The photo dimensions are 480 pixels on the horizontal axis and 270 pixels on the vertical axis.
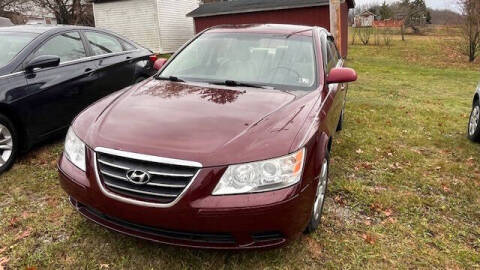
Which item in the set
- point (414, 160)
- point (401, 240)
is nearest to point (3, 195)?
point (401, 240)

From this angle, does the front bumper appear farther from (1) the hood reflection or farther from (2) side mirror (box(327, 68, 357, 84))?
(2) side mirror (box(327, 68, 357, 84))

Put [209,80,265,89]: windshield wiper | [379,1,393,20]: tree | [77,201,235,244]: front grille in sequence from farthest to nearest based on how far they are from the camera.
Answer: [379,1,393,20]: tree, [209,80,265,89]: windshield wiper, [77,201,235,244]: front grille

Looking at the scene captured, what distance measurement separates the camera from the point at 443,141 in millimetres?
6133

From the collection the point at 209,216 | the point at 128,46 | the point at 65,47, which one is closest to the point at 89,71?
the point at 65,47

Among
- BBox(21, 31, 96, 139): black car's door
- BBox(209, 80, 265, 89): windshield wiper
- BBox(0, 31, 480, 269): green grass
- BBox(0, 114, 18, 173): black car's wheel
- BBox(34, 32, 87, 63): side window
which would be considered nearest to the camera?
BBox(0, 31, 480, 269): green grass

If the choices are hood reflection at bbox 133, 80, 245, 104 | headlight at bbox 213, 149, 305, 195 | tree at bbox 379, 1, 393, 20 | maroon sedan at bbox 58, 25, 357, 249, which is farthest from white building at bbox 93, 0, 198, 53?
tree at bbox 379, 1, 393, 20

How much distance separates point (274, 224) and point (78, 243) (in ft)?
5.14

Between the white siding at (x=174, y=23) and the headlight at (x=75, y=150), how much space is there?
2036 centimetres

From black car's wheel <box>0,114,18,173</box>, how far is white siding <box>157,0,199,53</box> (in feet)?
62.0

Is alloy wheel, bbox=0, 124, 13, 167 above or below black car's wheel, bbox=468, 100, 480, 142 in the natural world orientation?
above

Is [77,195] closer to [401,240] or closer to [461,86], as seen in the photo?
[401,240]

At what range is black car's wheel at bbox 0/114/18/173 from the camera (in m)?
4.23

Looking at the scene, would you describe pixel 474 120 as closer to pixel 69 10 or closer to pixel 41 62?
pixel 41 62

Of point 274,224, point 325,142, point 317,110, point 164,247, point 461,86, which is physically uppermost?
point 317,110
